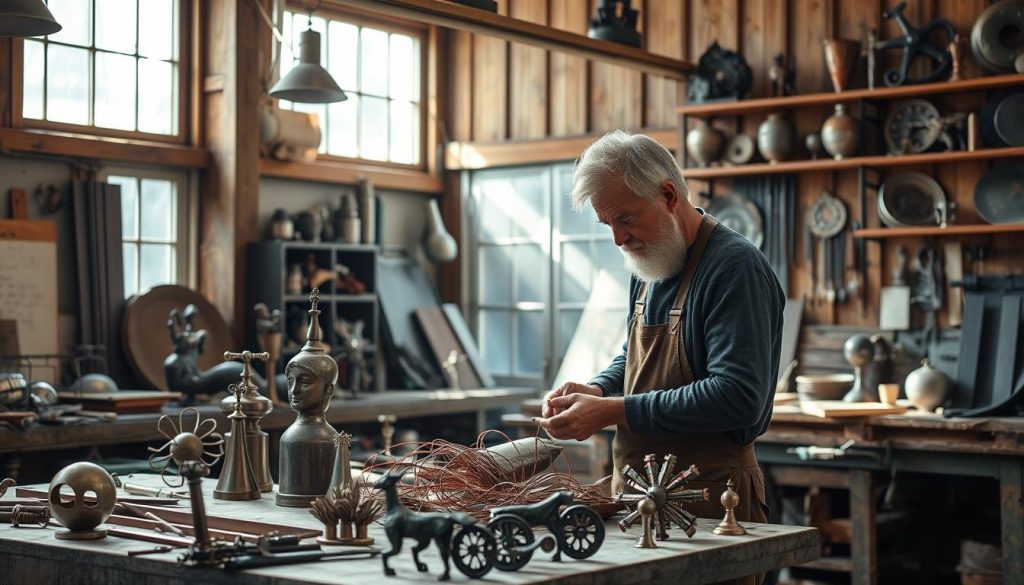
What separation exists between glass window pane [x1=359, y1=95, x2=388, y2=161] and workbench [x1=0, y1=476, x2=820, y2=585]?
5.66 m

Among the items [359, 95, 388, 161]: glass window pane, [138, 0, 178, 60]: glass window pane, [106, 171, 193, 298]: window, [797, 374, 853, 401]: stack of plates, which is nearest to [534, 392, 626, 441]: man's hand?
[797, 374, 853, 401]: stack of plates

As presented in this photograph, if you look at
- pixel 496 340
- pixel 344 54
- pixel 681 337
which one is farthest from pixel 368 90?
pixel 681 337

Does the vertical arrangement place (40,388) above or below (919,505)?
above

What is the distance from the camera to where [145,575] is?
2652 mm

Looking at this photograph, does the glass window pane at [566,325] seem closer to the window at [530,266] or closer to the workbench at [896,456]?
the window at [530,266]

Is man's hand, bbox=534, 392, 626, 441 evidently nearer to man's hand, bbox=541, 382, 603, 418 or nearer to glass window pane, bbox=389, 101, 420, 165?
man's hand, bbox=541, 382, 603, 418

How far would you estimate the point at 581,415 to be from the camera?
3.19 meters

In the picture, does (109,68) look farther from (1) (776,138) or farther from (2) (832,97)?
(2) (832,97)

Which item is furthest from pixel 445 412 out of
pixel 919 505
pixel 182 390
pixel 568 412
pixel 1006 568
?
pixel 568 412

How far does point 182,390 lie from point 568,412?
3483 mm

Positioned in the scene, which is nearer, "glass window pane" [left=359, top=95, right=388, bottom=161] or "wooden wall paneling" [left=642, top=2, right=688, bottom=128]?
"wooden wall paneling" [left=642, top=2, right=688, bottom=128]

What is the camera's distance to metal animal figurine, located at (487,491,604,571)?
97.5 inches

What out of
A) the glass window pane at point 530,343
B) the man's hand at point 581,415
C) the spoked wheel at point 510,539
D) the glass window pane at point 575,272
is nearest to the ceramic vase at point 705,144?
the glass window pane at point 575,272

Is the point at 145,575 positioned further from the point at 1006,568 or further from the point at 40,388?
the point at 1006,568
